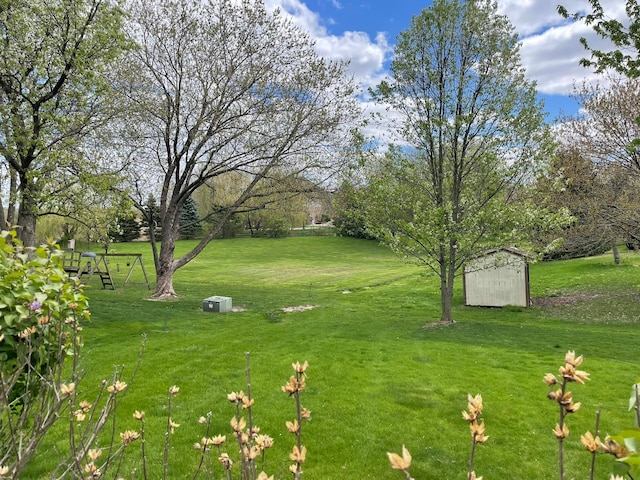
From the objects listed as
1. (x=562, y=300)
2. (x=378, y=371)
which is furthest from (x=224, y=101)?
(x=562, y=300)

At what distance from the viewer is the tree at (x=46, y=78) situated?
29.9 feet

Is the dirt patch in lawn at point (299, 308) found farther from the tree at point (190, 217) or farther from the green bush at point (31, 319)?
the tree at point (190, 217)

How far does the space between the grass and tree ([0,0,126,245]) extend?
13.1ft

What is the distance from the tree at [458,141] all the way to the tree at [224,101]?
3.98 metres

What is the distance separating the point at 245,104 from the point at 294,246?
1460 inches

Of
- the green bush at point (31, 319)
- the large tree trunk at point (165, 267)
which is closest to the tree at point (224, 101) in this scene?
the large tree trunk at point (165, 267)

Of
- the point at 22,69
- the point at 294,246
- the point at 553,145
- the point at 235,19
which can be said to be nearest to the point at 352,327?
the point at 553,145

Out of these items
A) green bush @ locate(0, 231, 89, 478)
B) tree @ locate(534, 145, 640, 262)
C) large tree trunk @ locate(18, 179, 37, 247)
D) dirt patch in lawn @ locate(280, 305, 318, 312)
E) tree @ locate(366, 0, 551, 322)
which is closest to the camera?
green bush @ locate(0, 231, 89, 478)

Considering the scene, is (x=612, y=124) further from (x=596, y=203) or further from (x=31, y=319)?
(x=31, y=319)

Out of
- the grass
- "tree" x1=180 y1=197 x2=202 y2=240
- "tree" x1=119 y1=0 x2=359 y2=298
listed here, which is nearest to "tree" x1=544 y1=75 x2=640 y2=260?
the grass

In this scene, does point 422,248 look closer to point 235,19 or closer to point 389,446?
point 389,446

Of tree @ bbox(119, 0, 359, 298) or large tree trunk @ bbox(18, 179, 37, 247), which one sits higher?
tree @ bbox(119, 0, 359, 298)

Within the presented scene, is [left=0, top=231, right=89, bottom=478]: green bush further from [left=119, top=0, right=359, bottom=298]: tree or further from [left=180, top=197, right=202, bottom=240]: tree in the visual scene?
[left=180, top=197, right=202, bottom=240]: tree

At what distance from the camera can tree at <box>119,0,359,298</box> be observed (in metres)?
13.8
